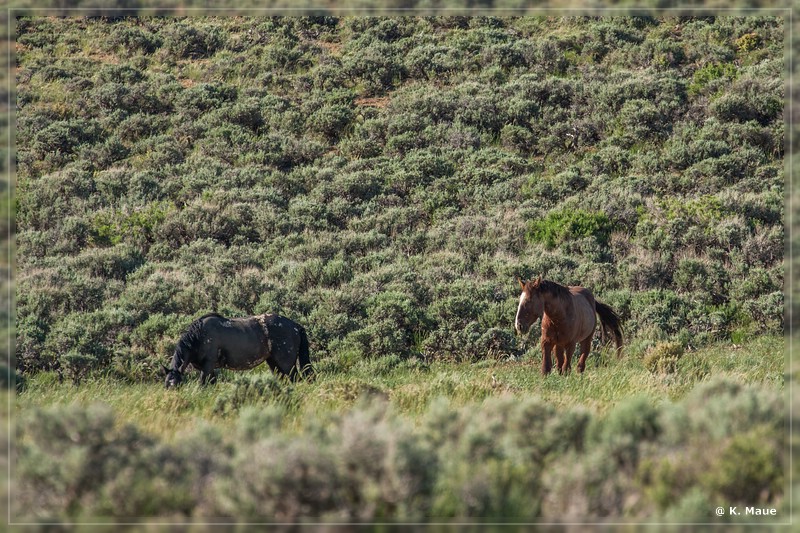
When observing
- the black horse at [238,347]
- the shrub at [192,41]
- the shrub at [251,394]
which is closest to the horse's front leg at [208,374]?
the black horse at [238,347]

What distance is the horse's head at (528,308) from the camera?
11.4 metres

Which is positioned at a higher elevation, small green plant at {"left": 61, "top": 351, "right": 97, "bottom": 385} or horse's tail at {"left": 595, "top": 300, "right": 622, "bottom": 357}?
horse's tail at {"left": 595, "top": 300, "right": 622, "bottom": 357}

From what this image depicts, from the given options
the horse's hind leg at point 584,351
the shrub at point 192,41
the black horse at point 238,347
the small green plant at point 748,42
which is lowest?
the horse's hind leg at point 584,351

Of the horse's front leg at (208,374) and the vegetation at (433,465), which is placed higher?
the vegetation at (433,465)

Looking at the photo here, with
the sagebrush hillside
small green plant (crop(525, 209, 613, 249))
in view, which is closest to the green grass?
the sagebrush hillside

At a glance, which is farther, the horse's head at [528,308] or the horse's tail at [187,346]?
the horse's tail at [187,346]

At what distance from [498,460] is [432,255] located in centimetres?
1523

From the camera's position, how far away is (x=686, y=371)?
39.3 feet

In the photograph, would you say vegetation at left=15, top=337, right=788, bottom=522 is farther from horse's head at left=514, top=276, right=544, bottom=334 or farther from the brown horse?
the brown horse

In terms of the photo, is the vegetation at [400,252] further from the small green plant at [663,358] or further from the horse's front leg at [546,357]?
the horse's front leg at [546,357]

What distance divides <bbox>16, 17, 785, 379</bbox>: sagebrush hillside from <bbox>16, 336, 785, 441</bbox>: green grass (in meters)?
1.88

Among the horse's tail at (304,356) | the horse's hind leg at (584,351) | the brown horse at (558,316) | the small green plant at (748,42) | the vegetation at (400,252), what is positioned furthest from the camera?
the small green plant at (748,42)

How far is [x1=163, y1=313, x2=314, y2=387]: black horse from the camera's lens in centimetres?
1180

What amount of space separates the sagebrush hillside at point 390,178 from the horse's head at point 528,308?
3.56 m
